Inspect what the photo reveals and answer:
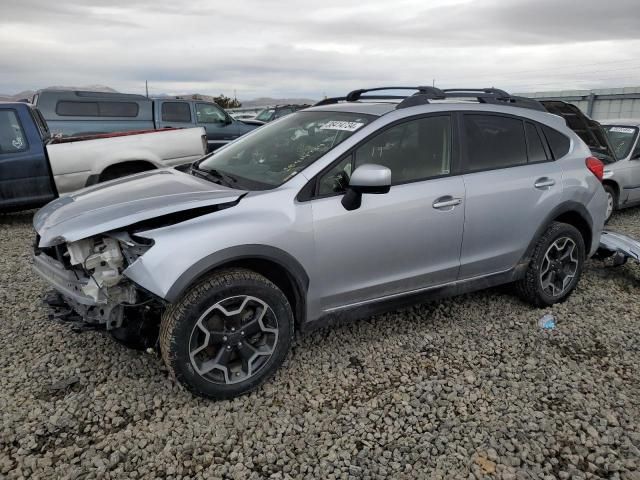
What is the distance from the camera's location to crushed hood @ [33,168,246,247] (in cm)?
269

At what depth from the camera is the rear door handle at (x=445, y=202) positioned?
3344 mm

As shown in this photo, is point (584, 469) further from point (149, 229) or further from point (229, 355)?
point (149, 229)

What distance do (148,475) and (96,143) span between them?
17.8 ft

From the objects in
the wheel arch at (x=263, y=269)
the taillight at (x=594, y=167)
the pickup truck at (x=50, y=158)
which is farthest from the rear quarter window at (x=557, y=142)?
the pickup truck at (x=50, y=158)

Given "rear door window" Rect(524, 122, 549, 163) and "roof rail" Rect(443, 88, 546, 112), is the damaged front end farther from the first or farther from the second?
"rear door window" Rect(524, 122, 549, 163)

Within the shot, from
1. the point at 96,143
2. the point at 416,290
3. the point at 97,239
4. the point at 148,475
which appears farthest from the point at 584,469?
the point at 96,143

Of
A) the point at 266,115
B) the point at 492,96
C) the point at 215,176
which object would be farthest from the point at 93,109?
the point at 492,96

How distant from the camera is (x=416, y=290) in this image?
3.47 meters

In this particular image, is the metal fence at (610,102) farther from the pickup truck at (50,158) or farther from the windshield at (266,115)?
the pickup truck at (50,158)

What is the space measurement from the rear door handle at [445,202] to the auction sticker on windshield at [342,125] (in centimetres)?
74

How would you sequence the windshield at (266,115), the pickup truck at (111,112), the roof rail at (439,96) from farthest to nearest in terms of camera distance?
the windshield at (266,115) < the pickup truck at (111,112) < the roof rail at (439,96)

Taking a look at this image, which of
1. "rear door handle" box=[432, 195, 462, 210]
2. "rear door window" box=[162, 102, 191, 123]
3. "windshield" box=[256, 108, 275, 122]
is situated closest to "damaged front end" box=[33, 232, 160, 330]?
"rear door handle" box=[432, 195, 462, 210]

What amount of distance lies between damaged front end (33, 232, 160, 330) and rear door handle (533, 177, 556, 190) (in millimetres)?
2913

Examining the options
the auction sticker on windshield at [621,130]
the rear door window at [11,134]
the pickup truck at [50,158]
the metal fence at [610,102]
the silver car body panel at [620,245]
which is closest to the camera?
the silver car body panel at [620,245]
